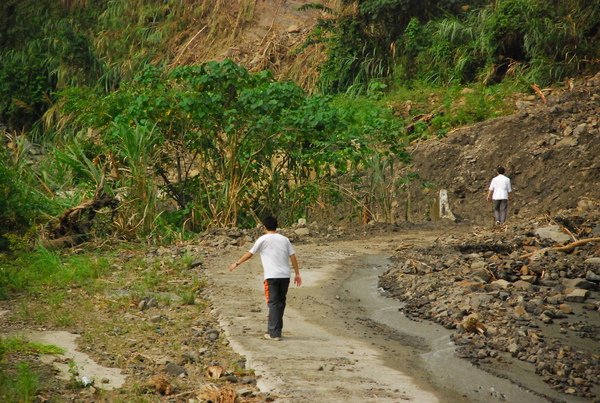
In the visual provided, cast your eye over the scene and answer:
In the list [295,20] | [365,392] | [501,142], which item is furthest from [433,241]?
[295,20]

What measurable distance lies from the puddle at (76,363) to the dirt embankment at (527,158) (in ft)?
41.8

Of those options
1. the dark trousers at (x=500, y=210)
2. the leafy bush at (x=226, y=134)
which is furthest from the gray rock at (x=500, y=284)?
the dark trousers at (x=500, y=210)

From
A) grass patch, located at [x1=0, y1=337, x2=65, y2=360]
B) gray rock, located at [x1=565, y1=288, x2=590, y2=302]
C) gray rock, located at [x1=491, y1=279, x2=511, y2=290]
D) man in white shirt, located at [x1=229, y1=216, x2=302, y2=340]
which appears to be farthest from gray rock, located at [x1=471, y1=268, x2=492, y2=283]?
grass patch, located at [x1=0, y1=337, x2=65, y2=360]

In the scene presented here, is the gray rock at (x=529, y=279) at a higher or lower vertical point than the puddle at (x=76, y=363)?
higher

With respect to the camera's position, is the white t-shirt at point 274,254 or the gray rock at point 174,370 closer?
the gray rock at point 174,370

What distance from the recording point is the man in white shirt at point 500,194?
19.7 meters

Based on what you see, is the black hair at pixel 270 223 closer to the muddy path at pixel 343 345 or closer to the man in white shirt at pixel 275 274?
the man in white shirt at pixel 275 274

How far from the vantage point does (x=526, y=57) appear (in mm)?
28281

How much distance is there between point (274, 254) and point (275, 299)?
44 centimetres

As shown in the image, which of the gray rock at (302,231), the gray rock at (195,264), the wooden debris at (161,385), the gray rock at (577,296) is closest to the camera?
the wooden debris at (161,385)

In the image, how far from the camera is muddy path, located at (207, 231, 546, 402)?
→ 348 inches

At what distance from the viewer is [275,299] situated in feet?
34.2

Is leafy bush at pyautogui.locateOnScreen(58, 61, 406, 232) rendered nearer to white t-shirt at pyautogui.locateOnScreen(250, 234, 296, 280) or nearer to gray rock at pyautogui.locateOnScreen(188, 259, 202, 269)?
gray rock at pyautogui.locateOnScreen(188, 259, 202, 269)

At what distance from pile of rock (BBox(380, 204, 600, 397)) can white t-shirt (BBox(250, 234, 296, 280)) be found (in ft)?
6.25
